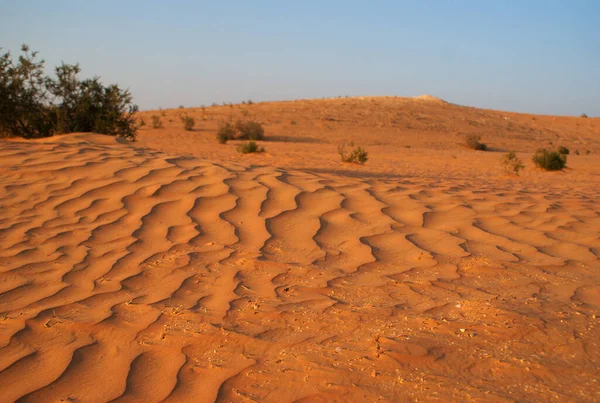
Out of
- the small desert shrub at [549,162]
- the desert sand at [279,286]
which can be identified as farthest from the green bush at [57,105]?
the small desert shrub at [549,162]

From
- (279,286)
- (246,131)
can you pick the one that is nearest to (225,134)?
(246,131)

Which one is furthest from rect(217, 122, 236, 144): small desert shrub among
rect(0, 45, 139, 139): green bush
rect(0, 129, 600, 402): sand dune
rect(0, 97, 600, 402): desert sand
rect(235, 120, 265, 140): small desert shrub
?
rect(0, 129, 600, 402): sand dune

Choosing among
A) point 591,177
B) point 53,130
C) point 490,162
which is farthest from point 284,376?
point 490,162

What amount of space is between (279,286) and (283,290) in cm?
7

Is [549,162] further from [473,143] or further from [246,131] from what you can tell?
[246,131]

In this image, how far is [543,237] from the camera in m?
4.62

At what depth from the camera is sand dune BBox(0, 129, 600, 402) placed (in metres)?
2.38

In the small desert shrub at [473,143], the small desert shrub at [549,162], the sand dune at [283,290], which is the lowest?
the small desert shrub at [473,143]

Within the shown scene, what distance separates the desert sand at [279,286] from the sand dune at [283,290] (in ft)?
0.04

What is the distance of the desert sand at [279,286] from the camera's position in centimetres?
239

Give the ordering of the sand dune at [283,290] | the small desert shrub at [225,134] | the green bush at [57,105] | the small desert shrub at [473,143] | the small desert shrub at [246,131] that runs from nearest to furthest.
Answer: the sand dune at [283,290] → the green bush at [57,105] → the small desert shrub at [225,134] → the small desert shrub at [246,131] → the small desert shrub at [473,143]

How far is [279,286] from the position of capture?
3.45 metres

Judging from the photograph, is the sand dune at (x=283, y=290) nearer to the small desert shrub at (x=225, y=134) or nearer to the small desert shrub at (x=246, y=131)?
the small desert shrub at (x=225, y=134)

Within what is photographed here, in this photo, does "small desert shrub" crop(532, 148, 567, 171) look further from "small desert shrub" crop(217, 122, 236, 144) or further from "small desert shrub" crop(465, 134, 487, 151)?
"small desert shrub" crop(217, 122, 236, 144)
